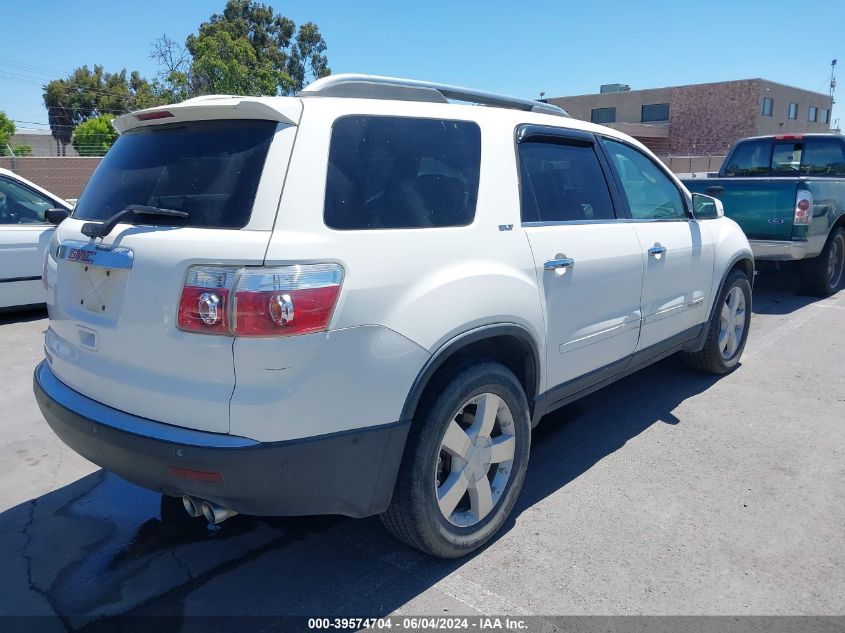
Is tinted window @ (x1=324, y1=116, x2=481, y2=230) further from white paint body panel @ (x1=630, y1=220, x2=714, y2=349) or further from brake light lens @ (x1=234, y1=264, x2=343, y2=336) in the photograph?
white paint body panel @ (x1=630, y1=220, x2=714, y2=349)

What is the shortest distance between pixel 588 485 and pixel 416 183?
1973 mm

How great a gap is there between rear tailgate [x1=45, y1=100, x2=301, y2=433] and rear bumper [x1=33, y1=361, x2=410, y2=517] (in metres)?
0.08

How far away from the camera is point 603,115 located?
54969 mm

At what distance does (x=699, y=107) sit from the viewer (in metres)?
50.4

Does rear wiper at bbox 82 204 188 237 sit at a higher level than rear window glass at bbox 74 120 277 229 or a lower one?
lower

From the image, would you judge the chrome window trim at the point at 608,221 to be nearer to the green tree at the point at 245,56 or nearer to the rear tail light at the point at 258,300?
the rear tail light at the point at 258,300

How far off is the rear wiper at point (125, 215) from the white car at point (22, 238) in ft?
15.9

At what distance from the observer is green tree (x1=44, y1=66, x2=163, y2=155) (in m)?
60.3

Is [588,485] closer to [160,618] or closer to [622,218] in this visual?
[622,218]

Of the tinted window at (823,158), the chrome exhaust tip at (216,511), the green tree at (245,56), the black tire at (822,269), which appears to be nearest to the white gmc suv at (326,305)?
the chrome exhaust tip at (216,511)

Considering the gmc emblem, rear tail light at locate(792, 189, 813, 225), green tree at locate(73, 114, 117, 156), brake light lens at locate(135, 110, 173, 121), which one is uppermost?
green tree at locate(73, 114, 117, 156)

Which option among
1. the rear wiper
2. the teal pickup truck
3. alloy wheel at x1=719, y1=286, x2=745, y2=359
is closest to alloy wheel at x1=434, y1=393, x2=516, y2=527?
the rear wiper

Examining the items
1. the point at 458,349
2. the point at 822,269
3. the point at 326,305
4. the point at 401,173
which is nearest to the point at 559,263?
the point at 458,349

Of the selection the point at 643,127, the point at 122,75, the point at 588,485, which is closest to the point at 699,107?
the point at 643,127
